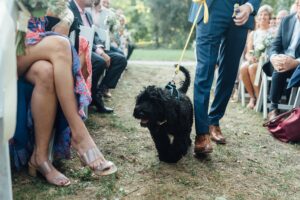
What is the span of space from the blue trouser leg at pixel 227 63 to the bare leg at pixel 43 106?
1527mm

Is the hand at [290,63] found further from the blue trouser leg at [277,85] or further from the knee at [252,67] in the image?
the knee at [252,67]

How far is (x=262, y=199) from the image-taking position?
247 centimetres

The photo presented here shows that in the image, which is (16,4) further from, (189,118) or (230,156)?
(230,156)

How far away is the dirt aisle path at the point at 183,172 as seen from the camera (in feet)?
7.88

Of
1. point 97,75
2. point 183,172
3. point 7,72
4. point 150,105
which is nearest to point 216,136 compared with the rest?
point 183,172

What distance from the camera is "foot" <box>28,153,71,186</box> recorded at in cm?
238

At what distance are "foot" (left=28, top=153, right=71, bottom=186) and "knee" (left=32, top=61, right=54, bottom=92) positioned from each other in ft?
1.49

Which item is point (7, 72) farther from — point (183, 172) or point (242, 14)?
point (242, 14)

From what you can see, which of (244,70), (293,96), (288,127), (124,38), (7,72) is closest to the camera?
(7,72)

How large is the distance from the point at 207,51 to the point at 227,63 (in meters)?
0.34

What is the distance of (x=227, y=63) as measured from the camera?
326 centimetres

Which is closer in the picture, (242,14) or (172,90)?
(172,90)

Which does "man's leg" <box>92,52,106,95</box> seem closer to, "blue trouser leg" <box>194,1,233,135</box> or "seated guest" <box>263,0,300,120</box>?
"blue trouser leg" <box>194,1,233,135</box>

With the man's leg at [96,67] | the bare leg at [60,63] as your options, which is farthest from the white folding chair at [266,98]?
the bare leg at [60,63]
